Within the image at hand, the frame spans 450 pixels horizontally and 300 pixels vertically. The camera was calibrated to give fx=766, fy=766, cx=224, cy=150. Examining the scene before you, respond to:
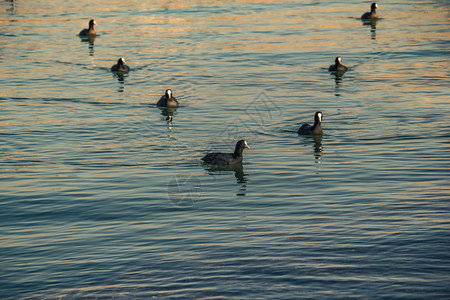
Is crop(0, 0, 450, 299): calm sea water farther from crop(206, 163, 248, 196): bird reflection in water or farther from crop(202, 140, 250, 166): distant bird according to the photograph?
crop(202, 140, 250, 166): distant bird

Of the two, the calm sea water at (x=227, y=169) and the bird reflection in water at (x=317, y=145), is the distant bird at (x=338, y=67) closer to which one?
the calm sea water at (x=227, y=169)

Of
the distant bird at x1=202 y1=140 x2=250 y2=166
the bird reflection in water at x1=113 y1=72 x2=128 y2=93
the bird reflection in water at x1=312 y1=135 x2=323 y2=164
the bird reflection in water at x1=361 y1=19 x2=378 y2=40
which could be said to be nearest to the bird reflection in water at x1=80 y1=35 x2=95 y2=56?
the bird reflection in water at x1=113 y1=72 x2=128 y2=93

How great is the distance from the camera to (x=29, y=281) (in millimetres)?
16297

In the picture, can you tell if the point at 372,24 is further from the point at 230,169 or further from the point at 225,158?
the point at 225,158

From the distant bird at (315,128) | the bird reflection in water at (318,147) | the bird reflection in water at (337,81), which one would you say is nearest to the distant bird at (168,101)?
the distant bird at (315,128)

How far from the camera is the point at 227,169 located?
24641mm

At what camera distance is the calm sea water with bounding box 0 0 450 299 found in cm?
1633

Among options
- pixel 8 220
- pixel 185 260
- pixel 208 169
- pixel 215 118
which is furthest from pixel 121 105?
pixel 185 260

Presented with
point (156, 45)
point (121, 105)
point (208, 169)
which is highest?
point (156, 45)

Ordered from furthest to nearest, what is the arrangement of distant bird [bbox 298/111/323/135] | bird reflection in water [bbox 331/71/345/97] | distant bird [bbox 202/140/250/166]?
1. bird reflection in water [bbox 331/71/345/97]
2. distant bird [bbox 298/111/323/135]
3. distant bird [bbox 202/140/250/166]

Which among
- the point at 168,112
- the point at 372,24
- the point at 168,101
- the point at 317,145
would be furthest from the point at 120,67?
the point at 372,24

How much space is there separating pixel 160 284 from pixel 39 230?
4.67 meters

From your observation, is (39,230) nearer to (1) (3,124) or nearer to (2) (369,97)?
(1) (3,124)

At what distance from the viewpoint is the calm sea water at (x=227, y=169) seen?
16.3 metres
